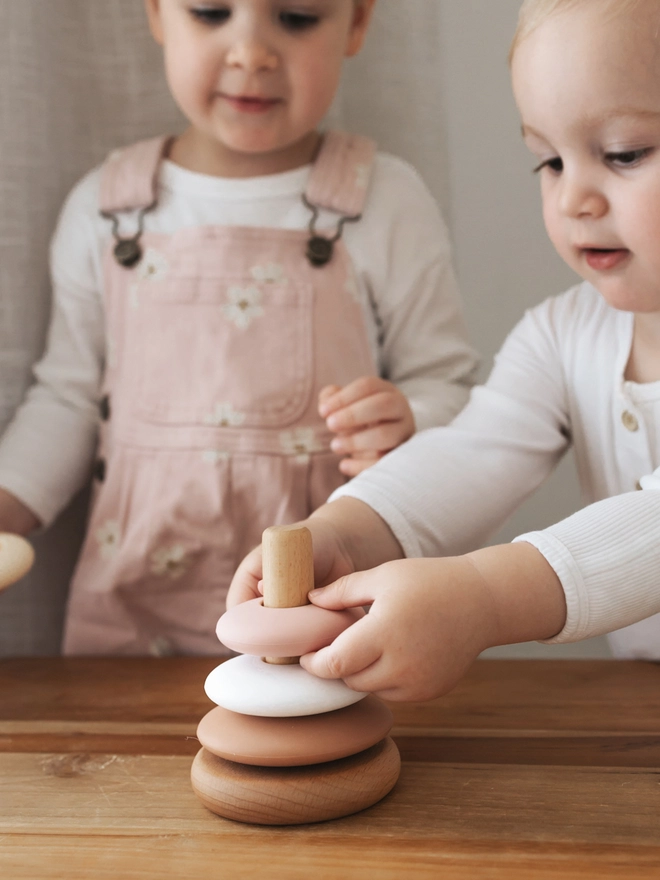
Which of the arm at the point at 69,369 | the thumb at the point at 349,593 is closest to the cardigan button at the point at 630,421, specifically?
the thumb at the point at 349,593

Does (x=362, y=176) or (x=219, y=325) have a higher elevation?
(x=362, y=176)

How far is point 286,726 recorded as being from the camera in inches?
19.7

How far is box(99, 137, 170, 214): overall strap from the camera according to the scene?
0.98m

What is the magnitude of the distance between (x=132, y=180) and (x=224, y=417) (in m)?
0.27

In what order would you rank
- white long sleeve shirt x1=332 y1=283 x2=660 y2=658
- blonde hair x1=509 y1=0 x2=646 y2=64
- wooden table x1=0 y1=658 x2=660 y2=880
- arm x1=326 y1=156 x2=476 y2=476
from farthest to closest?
arm x1=326 y1=156 x2=476 y2=476
white long sleeve shirt x1=332 y1=283 x2=660 y2=658
blonde hair x1=509 y1=0 x2=646 y2=64
wooden table x1=0 y1=658 x2=660 y2=880

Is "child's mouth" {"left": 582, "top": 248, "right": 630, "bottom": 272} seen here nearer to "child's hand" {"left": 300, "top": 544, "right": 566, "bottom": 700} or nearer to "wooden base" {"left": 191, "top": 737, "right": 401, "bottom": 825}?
"child's hand" {"left": 300, "top": 544, "right": 566, "bottom": 700}

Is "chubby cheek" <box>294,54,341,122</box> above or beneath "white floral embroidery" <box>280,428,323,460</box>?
above

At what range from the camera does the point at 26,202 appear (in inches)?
39.9

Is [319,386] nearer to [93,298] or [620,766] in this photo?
[93,298]

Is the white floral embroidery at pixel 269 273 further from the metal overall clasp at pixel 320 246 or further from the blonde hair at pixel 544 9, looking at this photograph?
the blonde hair at pixel 544 9

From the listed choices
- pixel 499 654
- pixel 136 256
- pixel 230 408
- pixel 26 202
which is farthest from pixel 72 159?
pixel 499 654

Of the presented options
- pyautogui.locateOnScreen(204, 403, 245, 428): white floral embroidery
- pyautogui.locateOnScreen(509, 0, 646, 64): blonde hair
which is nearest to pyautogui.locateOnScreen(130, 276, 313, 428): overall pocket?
pyautogui.locateOnScreen(204, 403, 245, 428): white floral embroidery

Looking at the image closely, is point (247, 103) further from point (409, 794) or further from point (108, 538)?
point (409, 794)

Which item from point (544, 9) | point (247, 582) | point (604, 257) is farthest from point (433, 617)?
point (544, 9)
